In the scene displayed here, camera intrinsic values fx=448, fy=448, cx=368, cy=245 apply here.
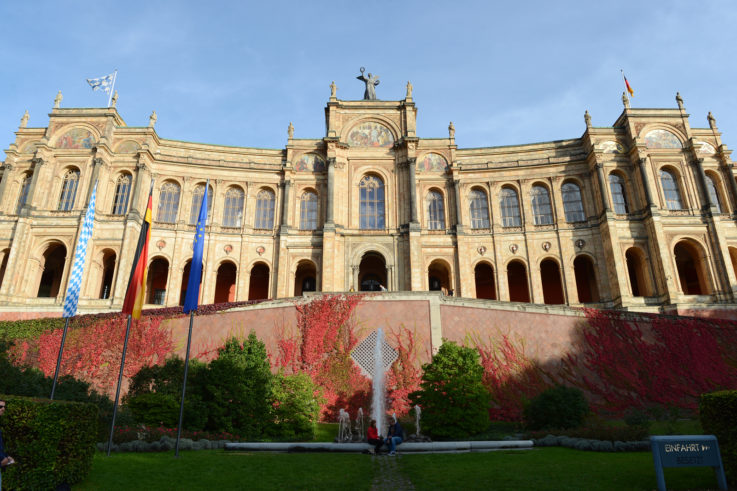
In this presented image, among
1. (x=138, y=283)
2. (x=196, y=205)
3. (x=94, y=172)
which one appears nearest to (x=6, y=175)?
(x=94, y=172)

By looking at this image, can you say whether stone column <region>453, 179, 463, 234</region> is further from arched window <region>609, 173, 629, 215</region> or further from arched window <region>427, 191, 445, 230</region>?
arched window <region>609, 173, 629, 215</region>

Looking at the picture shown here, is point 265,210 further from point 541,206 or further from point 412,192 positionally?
point 541,206

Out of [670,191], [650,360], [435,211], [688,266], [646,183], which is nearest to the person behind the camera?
[650,360]

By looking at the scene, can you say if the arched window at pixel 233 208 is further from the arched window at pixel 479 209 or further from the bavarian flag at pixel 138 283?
the bavarian flag at pixel 138 283

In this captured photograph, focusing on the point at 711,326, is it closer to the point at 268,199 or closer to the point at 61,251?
the point at 268,199

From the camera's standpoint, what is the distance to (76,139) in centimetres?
3809

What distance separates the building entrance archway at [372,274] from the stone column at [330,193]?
5.21m

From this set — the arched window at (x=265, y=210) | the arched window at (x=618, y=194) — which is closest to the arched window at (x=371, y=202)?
the arched window at (x=265, y=210)

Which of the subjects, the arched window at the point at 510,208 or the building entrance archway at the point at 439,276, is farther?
the arched window at the point at 510,208

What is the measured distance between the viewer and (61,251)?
4009 cm

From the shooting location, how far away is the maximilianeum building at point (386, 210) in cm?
3559

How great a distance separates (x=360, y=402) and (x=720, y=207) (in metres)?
37.4

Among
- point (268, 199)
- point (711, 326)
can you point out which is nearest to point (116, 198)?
point (268, 199)

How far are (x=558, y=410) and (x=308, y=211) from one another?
91.4 ft
